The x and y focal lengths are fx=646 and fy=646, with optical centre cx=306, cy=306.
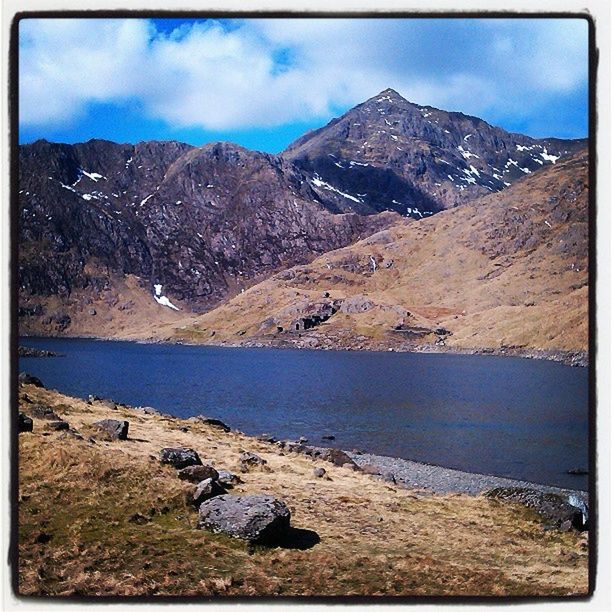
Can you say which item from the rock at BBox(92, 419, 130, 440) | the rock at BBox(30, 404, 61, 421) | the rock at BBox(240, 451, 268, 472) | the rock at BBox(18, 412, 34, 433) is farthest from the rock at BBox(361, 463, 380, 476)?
the rock at BBox(18, 412, 34, 433)

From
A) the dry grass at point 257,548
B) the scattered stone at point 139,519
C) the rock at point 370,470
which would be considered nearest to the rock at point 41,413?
the dry grass at point 257,548

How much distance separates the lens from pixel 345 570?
10992 millimetres

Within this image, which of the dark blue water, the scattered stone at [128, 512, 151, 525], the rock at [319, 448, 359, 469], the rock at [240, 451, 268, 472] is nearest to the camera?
the scattered stone at [128, 512, 151, 525]

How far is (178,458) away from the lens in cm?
1755

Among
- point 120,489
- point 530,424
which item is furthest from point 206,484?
point 530,424

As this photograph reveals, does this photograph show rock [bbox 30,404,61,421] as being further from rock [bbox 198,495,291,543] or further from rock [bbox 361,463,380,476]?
rock [bbox 361,463,380,476]

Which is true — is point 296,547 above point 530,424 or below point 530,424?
above

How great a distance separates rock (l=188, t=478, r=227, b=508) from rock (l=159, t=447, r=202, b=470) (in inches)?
128

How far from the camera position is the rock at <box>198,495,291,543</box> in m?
11.8

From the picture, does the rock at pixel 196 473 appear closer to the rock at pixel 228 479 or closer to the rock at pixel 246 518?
the rock at pixel 228 479

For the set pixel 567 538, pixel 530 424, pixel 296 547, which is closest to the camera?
pixel 296 547

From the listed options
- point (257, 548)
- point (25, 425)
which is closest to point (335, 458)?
point (25, 425)
